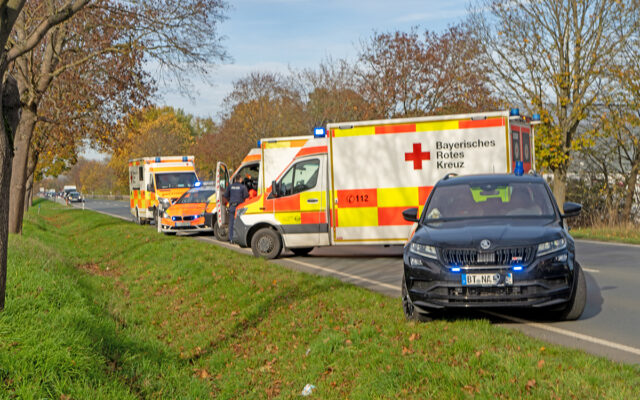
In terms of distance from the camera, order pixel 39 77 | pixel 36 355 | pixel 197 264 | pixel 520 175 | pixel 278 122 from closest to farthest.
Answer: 1. pixel 36 355
2. pixel 520 175
3. pixel 197 264
4. pixel 39 77
5. pixel 278 122

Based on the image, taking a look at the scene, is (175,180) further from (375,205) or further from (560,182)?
(375,205)

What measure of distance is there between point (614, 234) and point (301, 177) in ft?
→ 28.7

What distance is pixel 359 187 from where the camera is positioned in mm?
15172

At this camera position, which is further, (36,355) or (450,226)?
(450,226)

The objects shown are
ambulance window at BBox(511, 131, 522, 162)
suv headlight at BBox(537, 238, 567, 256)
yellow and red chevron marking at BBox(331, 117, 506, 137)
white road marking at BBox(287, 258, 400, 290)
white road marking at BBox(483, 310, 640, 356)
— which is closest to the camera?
white road marking at BBox(483, 310, 640, 356)

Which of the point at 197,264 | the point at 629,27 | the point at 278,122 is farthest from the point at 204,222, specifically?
the point at 278,122

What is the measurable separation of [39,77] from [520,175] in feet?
52.0

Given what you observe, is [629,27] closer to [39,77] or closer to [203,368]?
[39,77]

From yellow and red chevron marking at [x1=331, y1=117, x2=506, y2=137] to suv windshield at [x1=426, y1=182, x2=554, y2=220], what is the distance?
5.81m

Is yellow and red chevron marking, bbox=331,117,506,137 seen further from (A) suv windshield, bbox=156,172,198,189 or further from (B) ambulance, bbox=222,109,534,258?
(A) suv windshield, bbox=156,172,198,189

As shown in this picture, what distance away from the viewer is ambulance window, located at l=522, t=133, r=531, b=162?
1530 cm

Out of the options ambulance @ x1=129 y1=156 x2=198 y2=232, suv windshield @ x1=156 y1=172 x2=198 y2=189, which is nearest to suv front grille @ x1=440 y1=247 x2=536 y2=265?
ambulance @ x1=129 y1=156 x2=198 y2=232

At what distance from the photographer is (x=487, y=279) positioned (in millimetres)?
7254

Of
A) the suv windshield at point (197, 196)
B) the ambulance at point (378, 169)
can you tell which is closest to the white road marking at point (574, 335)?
the ambulance at point (378, 169)
